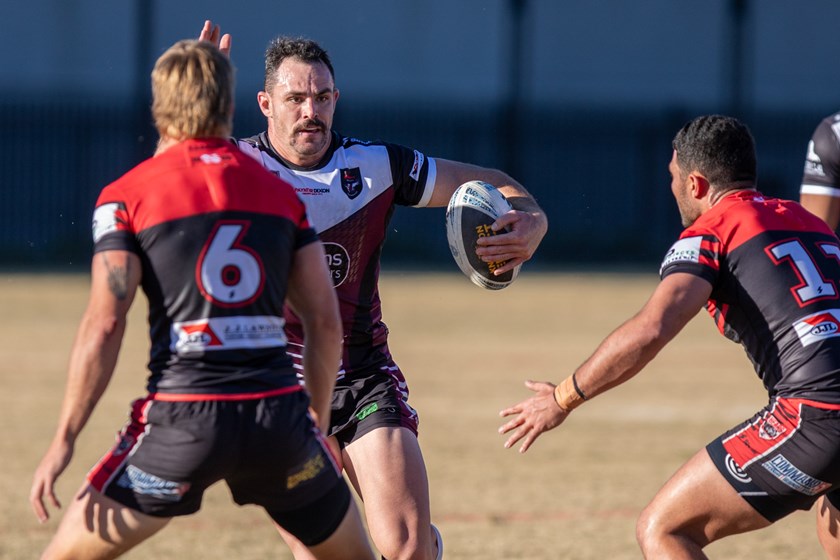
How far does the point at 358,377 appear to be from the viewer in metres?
6.03

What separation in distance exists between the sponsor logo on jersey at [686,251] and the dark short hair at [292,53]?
1.88 m

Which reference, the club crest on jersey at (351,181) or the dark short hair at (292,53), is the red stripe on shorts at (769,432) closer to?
the club crest on jersey at (351,181)

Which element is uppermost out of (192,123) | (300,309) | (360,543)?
(192,123)

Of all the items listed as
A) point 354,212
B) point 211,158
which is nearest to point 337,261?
point 354,212

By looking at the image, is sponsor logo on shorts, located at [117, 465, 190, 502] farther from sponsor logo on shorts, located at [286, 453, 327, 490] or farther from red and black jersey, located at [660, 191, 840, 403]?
red and black jersey, located at [660, 191, 840, 403]

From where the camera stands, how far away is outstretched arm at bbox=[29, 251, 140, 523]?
412 cm

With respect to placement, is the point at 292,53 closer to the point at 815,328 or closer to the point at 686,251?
the point at 686,251

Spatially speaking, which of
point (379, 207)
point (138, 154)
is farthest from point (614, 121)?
point (379, 207)

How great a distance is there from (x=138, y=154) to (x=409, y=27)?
7.45m

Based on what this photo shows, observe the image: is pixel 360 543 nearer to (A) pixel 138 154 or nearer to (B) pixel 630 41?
(A) pixel 138 154

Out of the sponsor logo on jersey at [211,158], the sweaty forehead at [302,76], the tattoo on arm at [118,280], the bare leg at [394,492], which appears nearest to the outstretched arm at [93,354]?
the tattoo on arm at [118,280]

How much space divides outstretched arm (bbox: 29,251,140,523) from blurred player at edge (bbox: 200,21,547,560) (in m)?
1.77

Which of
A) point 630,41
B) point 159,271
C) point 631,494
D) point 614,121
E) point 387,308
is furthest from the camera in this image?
point 630,41

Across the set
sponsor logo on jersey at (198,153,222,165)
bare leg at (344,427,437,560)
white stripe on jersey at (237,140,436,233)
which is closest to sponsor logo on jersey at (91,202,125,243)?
sponsor logo on jersey at (198,153,222,165)
